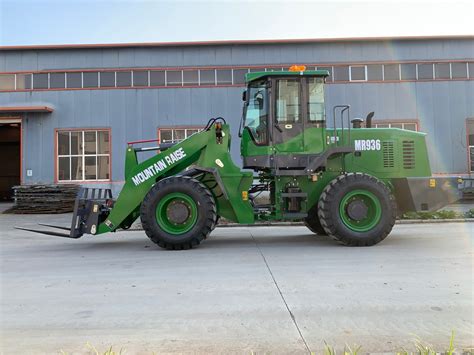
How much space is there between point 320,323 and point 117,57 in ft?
65.2

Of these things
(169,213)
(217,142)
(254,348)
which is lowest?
(254,348)

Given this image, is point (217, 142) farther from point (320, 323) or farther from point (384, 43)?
point (384, 43)

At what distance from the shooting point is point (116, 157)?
2044 centimetres

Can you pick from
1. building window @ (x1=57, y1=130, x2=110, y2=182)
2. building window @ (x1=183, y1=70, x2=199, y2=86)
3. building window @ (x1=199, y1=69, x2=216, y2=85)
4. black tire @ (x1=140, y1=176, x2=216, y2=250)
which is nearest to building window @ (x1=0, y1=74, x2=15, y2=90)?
building window @ (x1=57, y1=130, x2=110, y2=182)

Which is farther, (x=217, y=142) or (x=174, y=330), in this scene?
(x=217, y=142)

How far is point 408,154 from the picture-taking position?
28.5 feet

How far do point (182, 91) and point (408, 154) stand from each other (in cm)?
1401

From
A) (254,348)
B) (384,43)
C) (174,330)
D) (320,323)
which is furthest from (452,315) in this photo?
(384,43)

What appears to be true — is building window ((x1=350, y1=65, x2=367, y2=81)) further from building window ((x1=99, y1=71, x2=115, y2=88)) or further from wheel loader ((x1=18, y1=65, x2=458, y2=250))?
wheel loader ((x1=18, y1=65, x2=458, y2=250))

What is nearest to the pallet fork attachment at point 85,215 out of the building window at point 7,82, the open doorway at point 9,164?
the building window at point 7,82

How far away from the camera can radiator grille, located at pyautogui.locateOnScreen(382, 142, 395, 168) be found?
862cm

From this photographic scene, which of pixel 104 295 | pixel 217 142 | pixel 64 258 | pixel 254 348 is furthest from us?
pixel 217 142

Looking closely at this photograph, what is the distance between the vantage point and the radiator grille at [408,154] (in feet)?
28.4

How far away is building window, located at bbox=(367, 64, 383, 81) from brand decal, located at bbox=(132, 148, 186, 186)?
616 inches
